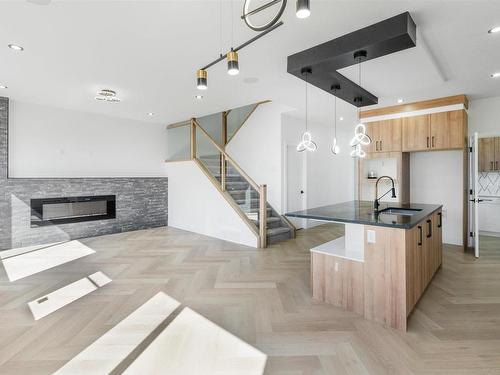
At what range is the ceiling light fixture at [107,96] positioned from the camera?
4875 mm

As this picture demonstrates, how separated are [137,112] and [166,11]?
14.3 ft

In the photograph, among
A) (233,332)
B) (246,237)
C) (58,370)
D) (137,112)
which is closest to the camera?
(58,370)

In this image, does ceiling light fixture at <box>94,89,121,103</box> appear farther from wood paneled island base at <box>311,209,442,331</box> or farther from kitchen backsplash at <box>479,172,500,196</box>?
kitchen backsplash at <box>479,172,500,196</box>

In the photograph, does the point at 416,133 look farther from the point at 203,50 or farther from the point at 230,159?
the point at 203,50

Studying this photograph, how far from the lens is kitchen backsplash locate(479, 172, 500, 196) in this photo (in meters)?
6.12

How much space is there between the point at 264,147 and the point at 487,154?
4818 mm

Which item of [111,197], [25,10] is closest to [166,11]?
[25,10]

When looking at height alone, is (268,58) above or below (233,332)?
above

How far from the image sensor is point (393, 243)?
2582 mm

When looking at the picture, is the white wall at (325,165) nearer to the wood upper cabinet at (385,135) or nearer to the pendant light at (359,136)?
the wood upper cabinet at (385,135)

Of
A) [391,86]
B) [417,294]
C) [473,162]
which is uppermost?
[391,86]

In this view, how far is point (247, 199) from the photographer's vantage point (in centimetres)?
594

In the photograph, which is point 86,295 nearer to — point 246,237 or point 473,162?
point 246,237

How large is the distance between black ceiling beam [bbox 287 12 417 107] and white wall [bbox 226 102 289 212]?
9.44 feet
